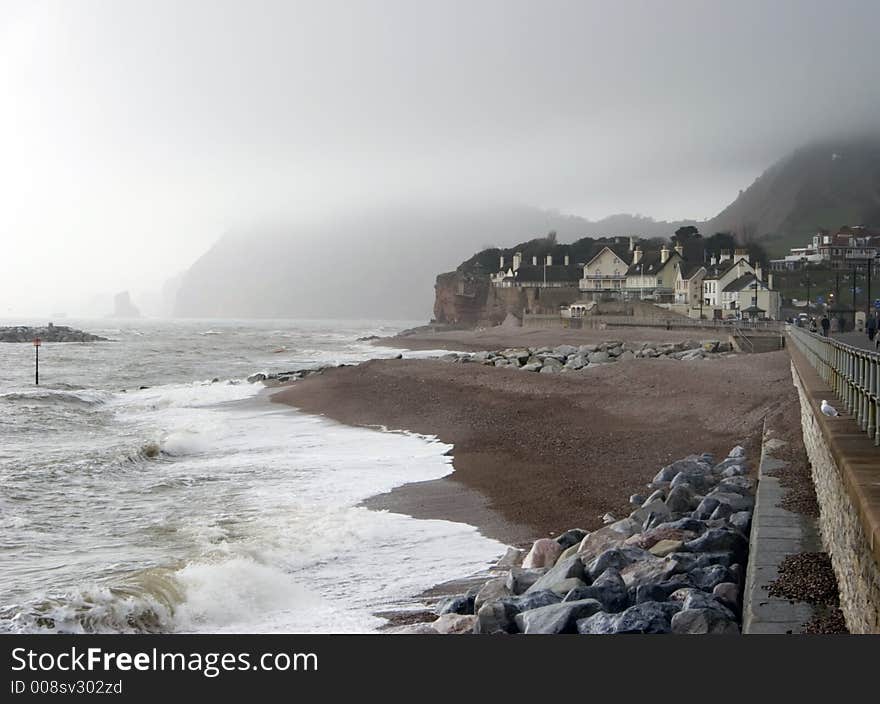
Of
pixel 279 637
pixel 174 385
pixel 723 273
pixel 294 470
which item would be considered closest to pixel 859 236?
pixel 723 273

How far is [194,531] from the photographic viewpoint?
10570mm

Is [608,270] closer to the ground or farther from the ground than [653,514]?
farther from the ground

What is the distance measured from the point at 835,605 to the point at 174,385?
112ft

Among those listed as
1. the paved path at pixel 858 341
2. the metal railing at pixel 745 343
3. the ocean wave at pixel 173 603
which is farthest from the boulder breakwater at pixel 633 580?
the metal railing at pixel 745 343

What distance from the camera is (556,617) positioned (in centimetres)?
601

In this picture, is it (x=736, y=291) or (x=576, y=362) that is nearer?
(x=576, y=362)

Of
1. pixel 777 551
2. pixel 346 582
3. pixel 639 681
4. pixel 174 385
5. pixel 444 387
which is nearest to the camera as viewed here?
pixel 639 681

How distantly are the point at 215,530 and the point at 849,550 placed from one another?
24.6ft

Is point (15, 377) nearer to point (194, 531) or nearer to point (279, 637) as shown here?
point (194, 531)

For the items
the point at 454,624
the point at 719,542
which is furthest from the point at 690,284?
the point at 454,624

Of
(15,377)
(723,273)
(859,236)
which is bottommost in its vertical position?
(15,377)

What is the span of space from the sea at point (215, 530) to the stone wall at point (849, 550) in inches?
143

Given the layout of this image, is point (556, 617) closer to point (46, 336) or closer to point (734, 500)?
point (734, 500)

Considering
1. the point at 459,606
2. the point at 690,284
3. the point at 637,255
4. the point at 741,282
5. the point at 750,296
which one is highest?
the point at 637,255
